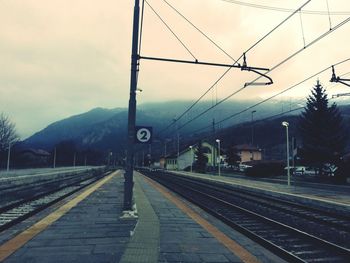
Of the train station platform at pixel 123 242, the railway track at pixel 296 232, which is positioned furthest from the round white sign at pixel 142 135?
the railway track at pixel 296 232

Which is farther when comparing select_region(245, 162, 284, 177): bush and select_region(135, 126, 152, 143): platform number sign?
select_region(245, 162, 284, 177): bush

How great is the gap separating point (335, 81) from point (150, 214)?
14.8 metres

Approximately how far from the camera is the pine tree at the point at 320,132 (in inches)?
1743

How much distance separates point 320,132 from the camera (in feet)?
148

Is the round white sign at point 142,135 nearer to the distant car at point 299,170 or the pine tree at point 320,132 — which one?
the pine tree at point 320,132

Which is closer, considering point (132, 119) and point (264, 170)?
point (132, 119)

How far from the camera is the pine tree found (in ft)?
145

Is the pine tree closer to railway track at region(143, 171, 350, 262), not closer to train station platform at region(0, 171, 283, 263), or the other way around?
railway track at region(143, 171, 350, 262)

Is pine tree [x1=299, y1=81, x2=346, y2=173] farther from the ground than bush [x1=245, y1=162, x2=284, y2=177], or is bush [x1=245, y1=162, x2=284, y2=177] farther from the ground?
pine tree [x1=299, y1=81, x2=346, y2=173]

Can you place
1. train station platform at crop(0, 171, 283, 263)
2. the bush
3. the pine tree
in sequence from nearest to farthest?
train station platform at crop(0, 171, 283, 263) < the pine tree < the bush

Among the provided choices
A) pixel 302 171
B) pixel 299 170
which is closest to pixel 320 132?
pixel 302 171

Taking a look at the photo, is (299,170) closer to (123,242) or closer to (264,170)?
(264,170)

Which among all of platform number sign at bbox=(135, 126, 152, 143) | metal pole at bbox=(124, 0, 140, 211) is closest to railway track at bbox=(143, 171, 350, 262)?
metal pole at bbox=(124, 0, 140, 211)

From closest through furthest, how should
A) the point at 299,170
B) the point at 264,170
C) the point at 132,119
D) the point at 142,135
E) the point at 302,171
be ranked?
the point at 132,119 < the point at 142,135 < the point at 264,170 < the point at 302,171 < the point at 299,170
